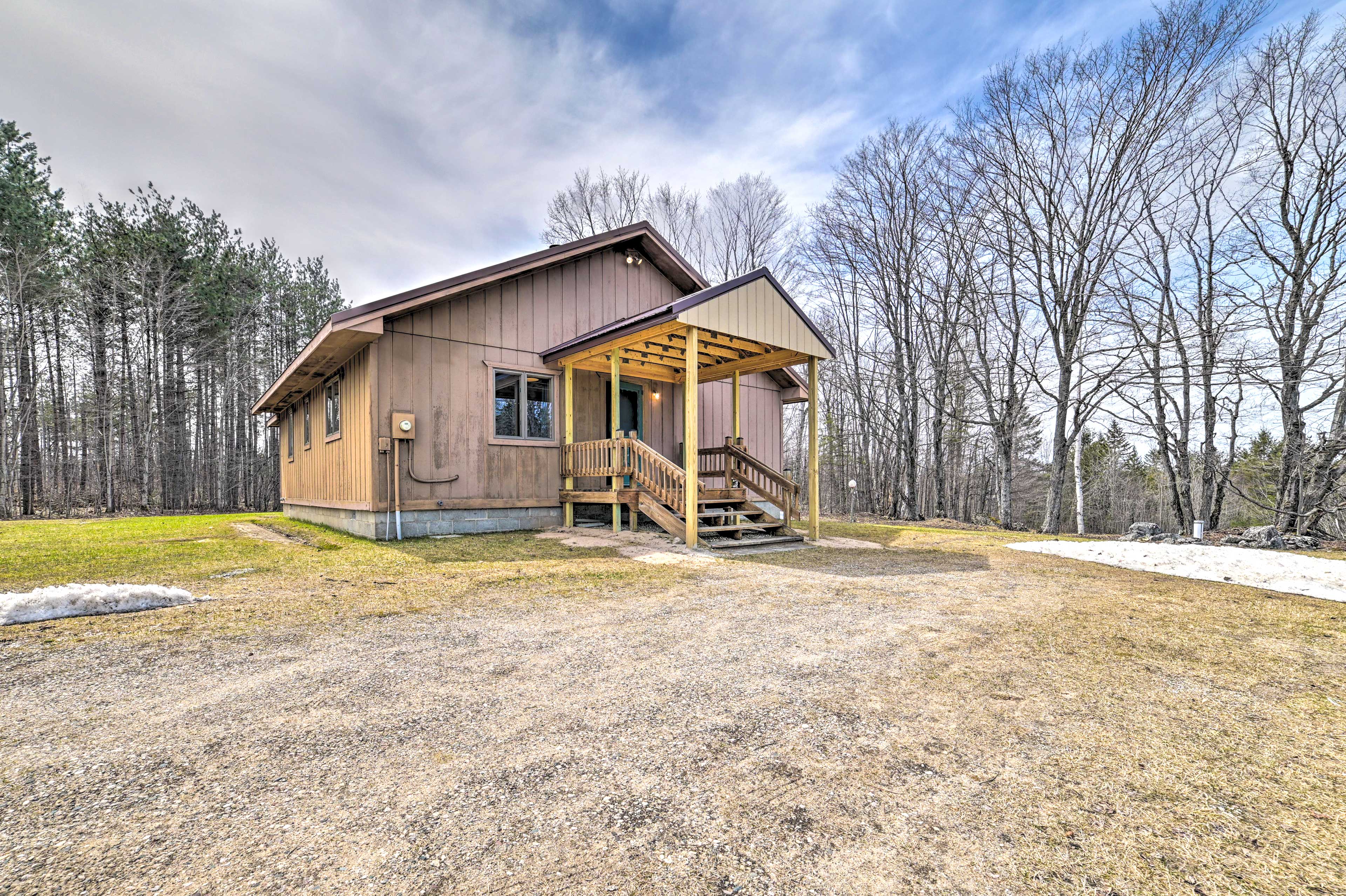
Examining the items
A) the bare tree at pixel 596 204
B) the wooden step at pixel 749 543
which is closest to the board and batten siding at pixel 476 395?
the wooden step at pixel 749 543

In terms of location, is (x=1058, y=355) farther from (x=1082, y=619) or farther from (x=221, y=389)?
(x=221, y=389)

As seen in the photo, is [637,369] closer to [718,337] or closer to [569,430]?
[569,430]

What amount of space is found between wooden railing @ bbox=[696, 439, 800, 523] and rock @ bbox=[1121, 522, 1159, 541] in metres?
5.62

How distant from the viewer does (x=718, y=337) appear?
7934 millimetres

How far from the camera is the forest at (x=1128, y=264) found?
37.6 feet

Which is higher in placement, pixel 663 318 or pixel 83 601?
pixel 663 318

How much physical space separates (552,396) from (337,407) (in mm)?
3831

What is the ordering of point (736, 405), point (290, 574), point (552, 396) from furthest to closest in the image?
point (736, 405) → point (552, 396) → point (290, 574)

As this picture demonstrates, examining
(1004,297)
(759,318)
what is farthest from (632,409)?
(1004,297)

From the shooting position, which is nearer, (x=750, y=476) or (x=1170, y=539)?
(x=1170, y=539)

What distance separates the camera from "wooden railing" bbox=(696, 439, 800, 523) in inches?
356

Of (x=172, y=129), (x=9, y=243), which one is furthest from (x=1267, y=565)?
(x=9, y=243)

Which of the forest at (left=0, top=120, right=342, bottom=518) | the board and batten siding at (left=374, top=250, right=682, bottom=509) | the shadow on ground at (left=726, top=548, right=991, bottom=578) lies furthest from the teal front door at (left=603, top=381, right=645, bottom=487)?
the forest at (left=0, top=120, right=342, bottom=518)

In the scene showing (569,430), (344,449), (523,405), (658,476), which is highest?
(523,405)
